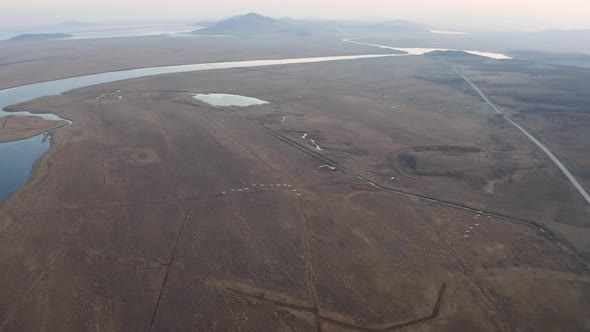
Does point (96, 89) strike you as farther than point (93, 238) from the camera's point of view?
Yes

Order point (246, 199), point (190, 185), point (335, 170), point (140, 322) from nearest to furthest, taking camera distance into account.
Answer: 1. point (140, 322)
2. point (246, 199)
3. point (190, 185)
4. point (335, 170)

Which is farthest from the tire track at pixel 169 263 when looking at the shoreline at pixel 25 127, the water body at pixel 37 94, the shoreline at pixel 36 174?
the shoreline at pixel 25 127

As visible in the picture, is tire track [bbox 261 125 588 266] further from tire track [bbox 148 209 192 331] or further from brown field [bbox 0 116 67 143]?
brown field [bbox 0 116 67 143]

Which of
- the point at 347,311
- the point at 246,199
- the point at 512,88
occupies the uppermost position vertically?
the point at 512,88

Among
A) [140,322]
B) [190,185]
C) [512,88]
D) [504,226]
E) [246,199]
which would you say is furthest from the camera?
[512,88]

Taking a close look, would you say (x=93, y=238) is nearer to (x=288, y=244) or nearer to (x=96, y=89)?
(x=288, y=244)

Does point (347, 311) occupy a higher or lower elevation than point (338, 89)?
lower

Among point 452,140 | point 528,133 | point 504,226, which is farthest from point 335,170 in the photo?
point 528,133
